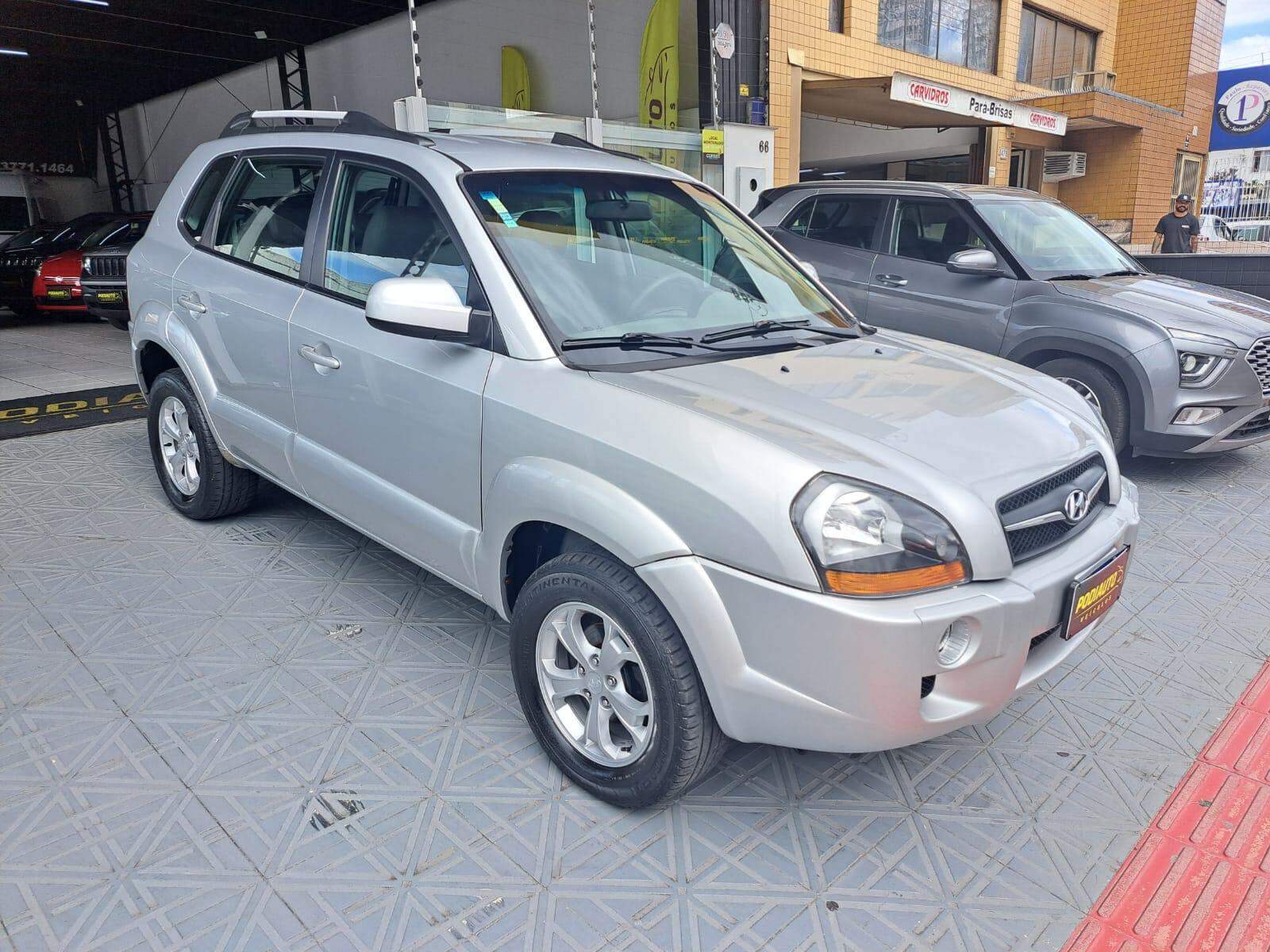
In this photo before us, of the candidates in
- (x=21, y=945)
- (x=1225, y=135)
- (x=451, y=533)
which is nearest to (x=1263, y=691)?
(x=451, y=533)

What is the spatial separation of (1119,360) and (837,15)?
10.9 metres

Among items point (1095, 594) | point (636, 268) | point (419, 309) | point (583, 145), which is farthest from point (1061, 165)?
point (419, 309)

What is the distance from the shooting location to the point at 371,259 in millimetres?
3121

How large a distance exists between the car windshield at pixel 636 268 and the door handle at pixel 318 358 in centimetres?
76

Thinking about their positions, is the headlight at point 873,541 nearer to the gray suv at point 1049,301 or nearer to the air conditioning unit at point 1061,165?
the gray suv at point 1049,301

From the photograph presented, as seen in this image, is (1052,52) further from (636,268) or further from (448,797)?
(448,797)

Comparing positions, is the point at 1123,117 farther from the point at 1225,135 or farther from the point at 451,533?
the point at 451,533

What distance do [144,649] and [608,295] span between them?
212cm

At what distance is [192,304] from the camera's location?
3.92 meters

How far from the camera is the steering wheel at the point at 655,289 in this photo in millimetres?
2775

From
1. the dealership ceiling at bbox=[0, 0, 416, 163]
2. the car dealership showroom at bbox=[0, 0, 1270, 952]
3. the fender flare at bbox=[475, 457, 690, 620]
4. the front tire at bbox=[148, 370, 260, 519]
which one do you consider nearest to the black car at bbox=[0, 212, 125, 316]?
the dealership ceiling at bbox=[0, 0, 416, 163]

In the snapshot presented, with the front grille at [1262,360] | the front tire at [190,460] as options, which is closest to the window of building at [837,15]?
the front grille at [1262,360]

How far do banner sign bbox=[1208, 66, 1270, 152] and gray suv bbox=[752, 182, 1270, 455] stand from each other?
2133 cm

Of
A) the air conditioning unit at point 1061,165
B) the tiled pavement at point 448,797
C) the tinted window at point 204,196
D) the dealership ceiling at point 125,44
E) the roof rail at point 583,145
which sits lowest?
the tiled pavement at point 448,797
